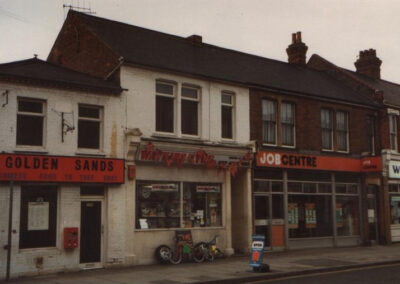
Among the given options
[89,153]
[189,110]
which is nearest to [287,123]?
[189,110]

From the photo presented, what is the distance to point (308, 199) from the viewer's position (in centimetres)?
2388

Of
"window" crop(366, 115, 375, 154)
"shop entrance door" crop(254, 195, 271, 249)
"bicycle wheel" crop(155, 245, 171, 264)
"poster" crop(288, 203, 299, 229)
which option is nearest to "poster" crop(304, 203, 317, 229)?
"poster" crop(288, 203, 299, 229)

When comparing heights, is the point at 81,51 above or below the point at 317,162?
above

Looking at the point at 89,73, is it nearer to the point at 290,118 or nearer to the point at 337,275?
the point at 290,118

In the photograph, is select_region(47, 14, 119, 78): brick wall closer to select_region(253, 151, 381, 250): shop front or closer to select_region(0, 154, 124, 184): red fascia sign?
select_region(0, 154, 124, 184): red fascia sign

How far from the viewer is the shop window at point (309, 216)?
2317 centimetres

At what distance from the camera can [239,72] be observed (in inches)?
883

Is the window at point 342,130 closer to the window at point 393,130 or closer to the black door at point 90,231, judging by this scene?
the window at point 393,130

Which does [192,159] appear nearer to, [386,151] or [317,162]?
[317,162]

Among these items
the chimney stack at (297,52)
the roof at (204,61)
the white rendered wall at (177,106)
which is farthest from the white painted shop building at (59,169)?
the chimney stack at (297,52)

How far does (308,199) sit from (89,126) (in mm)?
11289

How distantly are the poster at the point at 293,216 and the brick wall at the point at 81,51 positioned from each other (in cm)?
1022

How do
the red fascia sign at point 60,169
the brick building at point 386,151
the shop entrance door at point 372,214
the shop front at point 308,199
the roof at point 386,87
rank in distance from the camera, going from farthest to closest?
the roof at point 386,87
the brick building at point 386,151
the shop entrance door at point 372,214
the shop front at point 308,199
the red fascia sign at point 60,169

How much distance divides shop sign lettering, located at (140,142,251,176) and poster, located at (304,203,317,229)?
15.0 feet
